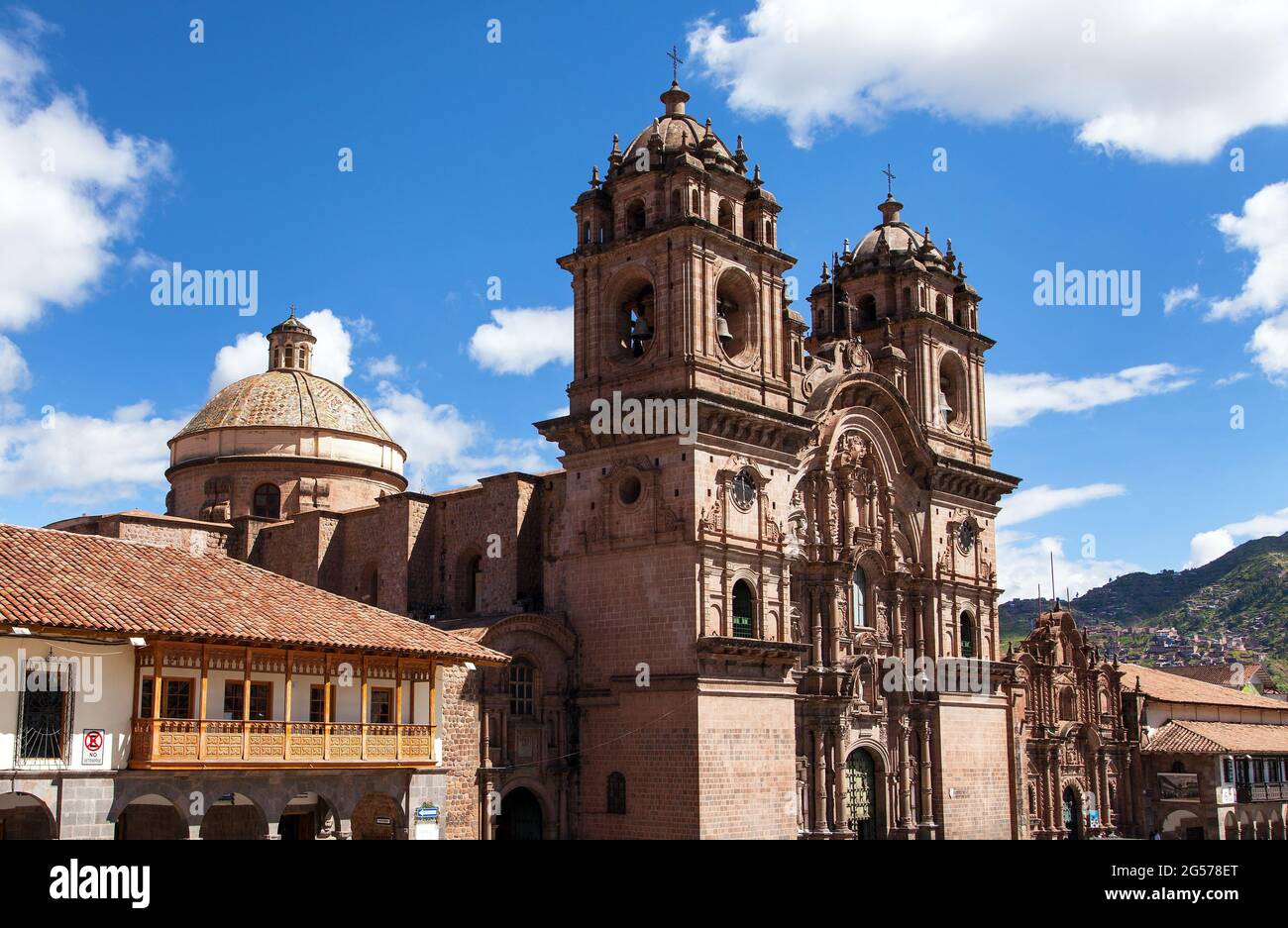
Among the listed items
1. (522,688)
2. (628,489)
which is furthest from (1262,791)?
(522,688)

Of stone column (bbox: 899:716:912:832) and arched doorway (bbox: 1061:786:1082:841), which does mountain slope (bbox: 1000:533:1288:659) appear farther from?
stone column (bbox: 899:716:912:832)

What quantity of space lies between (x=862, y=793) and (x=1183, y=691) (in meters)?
27.4

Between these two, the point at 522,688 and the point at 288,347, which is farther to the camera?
the point at 288,347

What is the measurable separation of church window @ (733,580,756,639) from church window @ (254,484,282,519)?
20571 mm

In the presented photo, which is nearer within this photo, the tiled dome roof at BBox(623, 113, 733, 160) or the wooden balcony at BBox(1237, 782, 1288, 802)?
the tiled dome roof at BBox(623, 113, 733, 160)

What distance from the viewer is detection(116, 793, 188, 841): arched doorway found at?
29.7 m

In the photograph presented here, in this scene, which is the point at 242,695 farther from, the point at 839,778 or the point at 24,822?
the point at 839,778

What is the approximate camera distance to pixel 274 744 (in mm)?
26938

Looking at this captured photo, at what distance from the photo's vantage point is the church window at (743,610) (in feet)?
124

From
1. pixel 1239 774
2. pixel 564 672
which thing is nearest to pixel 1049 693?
pixel 1239 774

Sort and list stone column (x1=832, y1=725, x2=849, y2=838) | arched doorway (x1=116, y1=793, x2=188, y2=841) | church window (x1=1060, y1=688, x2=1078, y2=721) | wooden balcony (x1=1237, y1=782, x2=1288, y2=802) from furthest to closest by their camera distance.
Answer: wooden balcony (x1=1237, y1=782, x2=1288, y2=802)
church window (x1=1060, y1=688, x2=1078, y2=721)
stone column (x1=832, y1=725, x2=849, y2=838)
arched doorway (x1=116, y1=793, x2=188, y2=841)

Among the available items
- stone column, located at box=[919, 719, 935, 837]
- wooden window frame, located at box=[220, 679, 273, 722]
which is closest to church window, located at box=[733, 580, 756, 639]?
stone column, located at box=[919, 719, 935, 837]

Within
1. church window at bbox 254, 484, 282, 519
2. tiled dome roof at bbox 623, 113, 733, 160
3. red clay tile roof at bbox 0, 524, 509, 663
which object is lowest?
red clay tile roof at bbox 0, 524, 509, 663
